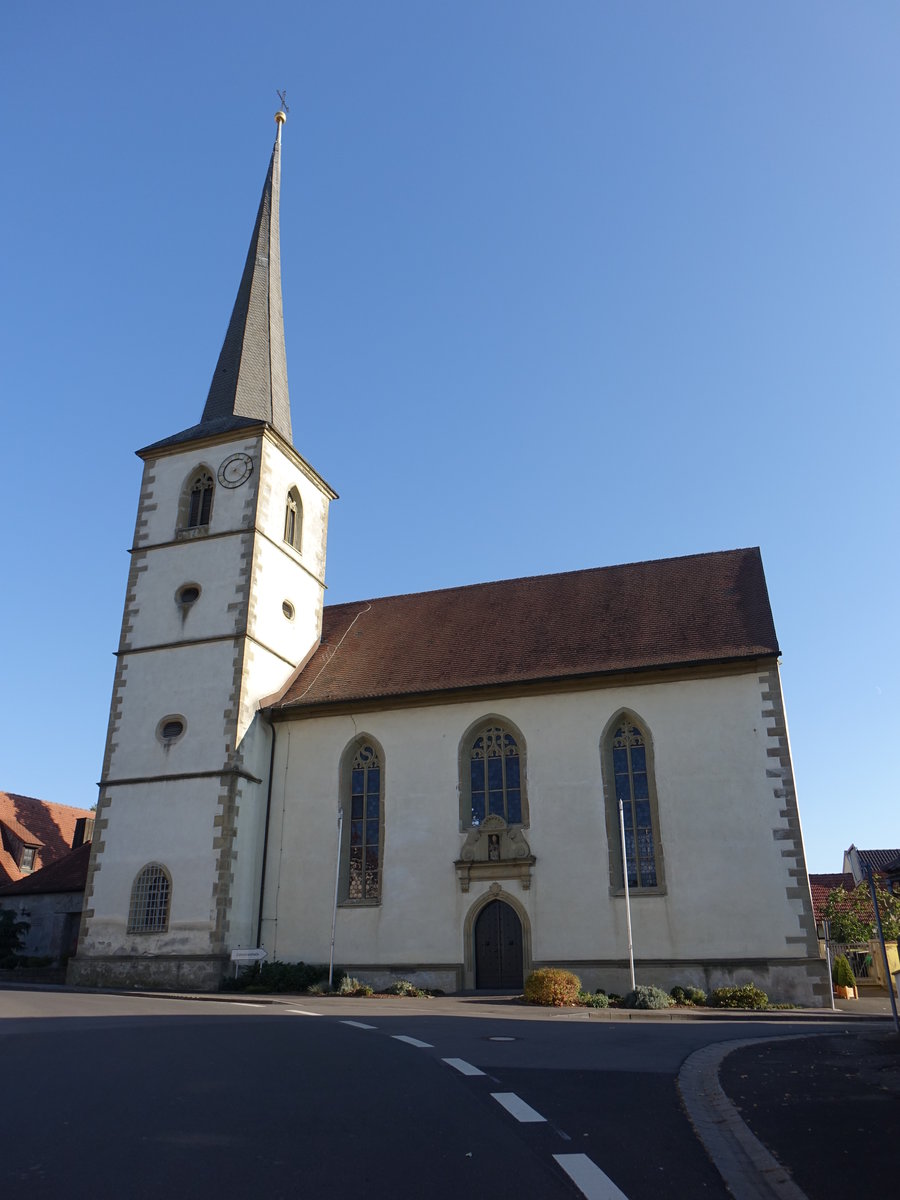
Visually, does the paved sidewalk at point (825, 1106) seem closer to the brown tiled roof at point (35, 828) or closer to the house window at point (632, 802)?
the house window at point (632, 802)

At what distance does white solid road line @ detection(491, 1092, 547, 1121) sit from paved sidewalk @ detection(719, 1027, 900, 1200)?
1.34 metres

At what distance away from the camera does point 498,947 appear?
21266 mm

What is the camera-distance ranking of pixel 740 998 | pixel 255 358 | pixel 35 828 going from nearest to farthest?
pixel 740 998, pixel 255 358, pixel 35 828

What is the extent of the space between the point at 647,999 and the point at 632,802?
446cm

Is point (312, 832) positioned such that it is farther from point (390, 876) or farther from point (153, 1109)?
point (153, 1109)

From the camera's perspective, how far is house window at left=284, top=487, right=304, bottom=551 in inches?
1118

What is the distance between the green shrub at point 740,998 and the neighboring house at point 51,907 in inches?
699

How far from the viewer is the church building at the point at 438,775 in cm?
2020

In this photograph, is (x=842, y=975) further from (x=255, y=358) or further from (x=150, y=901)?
(x=255, y=358)

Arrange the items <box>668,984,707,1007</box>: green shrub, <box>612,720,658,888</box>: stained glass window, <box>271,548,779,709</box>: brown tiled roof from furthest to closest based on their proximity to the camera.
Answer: <box>271,548,779,709</box>: brown tiled roof < <box>612,720,658,888</box>: stained glass window < <box>668,984,707,1007</box>: green shrub

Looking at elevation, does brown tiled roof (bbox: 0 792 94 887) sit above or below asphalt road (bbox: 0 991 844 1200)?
above

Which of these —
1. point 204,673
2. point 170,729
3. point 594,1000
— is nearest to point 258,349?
point 204,673

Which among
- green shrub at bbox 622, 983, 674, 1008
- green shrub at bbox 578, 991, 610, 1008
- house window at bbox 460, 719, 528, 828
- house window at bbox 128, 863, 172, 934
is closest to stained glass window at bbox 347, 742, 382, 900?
house window at bbox 460, 719, 528, 828

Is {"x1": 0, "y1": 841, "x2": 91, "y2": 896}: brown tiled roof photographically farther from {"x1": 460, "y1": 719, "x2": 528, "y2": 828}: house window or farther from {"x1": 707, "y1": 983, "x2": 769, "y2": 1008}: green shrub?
{"x1": 707, "y1": 983, "x2": 769, "y2": 1008}: green shrub
